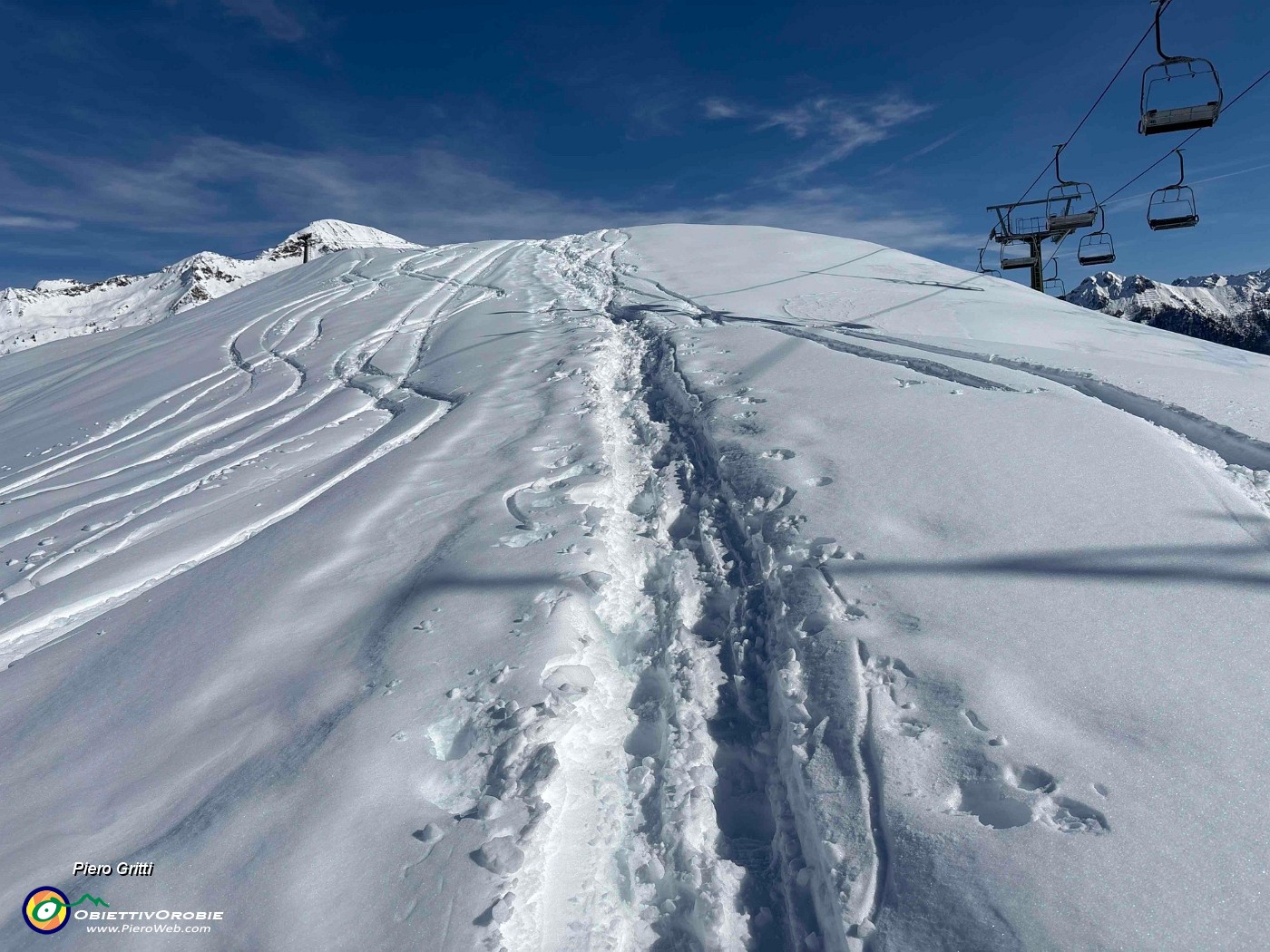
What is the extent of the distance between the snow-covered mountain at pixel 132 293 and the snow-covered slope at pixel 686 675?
13098 cm

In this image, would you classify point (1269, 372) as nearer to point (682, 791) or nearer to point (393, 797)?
point (682, 791)

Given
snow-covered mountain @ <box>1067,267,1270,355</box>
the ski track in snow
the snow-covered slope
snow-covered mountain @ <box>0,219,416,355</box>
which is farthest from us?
snow-covered mountain @ <box>0,219,416,355</box>

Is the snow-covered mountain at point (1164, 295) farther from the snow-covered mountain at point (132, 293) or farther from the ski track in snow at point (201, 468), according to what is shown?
the snow-covered mountain at point (132, 293)

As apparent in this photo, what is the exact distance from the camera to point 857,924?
1.73m

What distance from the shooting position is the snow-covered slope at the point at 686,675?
1.83m

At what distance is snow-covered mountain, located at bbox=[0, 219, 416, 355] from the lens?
127562mm

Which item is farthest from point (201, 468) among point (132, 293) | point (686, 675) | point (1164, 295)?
point (132, 293)

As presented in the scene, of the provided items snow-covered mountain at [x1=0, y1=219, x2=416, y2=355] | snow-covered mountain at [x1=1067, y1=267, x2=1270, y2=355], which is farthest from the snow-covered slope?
snow-covered mountain at [x1=0, y1=219, x2=416, y2=355]

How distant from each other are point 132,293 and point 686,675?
173 meters

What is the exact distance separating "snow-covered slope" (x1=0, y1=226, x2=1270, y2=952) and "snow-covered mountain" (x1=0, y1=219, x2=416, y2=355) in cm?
13098

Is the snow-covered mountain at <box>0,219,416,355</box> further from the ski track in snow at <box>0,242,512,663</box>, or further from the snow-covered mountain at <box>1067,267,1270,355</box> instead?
the ski track in snow at <box>0,242,512,663</box>

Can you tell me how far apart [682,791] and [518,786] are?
528 millimetres

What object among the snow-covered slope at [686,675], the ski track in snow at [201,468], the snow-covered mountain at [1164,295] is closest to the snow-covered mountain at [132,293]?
the snow-covered mountain at [1164,295]

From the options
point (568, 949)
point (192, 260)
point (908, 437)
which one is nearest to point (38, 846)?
point (568, 949)
